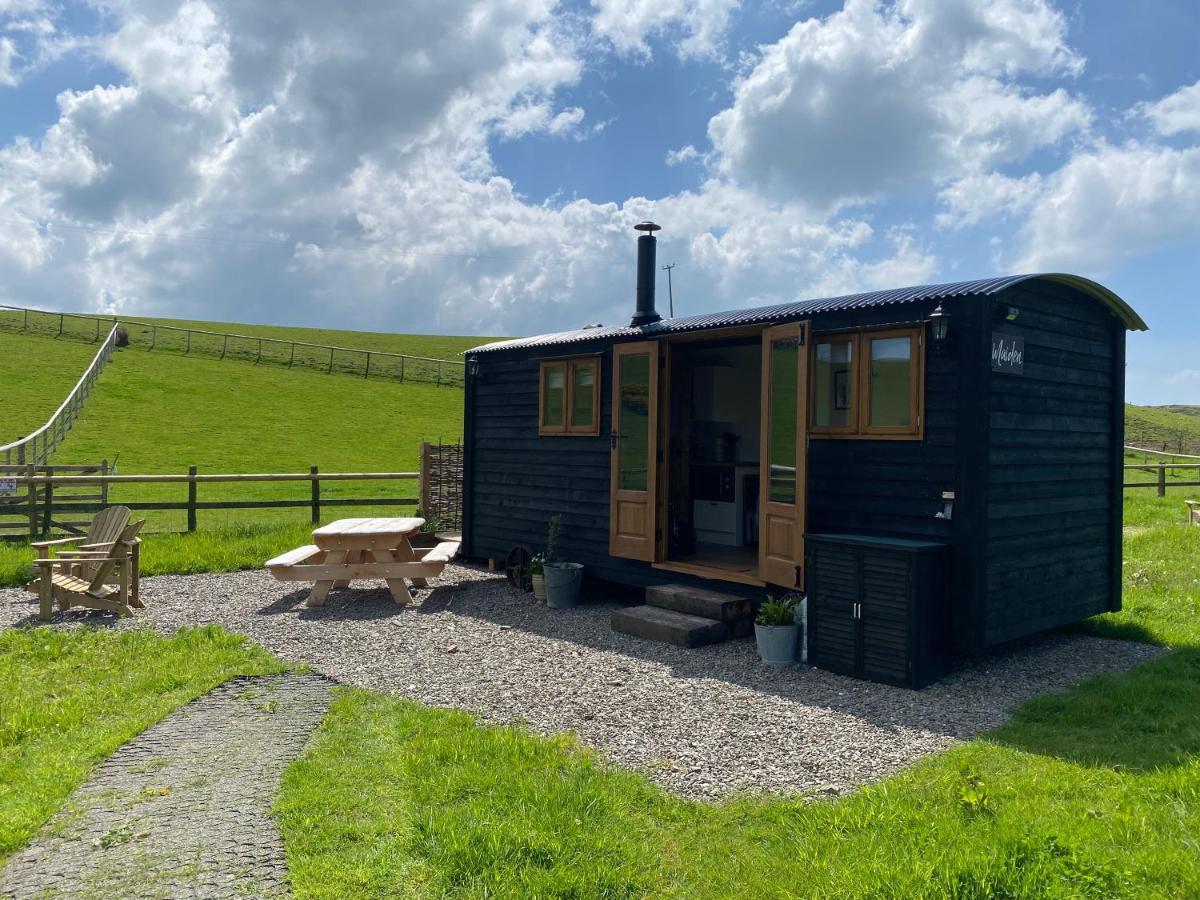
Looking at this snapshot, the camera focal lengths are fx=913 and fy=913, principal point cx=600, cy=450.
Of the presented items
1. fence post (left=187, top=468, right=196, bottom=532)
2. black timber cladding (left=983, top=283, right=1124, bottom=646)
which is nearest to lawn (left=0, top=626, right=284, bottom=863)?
black timber cladding (left=983, top=283, right=1124, bottom=646)

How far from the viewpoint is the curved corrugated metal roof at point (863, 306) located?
634 centimetres

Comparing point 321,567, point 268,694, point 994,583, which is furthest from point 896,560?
point 321,567

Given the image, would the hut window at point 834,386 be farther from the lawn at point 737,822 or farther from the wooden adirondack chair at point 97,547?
the wooden adirondack chair at point 97,547

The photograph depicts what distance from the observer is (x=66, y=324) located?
39.6 m

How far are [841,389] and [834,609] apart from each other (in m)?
1.68

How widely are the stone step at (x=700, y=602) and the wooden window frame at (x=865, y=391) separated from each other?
1.53m

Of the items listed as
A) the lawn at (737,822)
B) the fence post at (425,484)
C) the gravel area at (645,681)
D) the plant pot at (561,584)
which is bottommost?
Result: the gravel area at (645,681)

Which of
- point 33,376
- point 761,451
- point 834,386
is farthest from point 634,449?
point 33,376

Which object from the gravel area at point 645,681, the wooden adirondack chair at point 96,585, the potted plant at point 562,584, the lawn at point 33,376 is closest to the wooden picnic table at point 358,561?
the gravel area at point 645,681

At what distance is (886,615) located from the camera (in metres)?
6.04

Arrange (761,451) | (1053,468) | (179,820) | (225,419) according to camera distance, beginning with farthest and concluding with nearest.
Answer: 1. (225,419)
2. (761,451)
3. (1053,468)
4. (179,820)

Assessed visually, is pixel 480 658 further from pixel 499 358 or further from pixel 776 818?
pixel 499 358

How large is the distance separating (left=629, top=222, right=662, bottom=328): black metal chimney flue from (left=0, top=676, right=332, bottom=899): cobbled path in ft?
18.5

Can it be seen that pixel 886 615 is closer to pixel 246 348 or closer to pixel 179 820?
pixel 179 820
